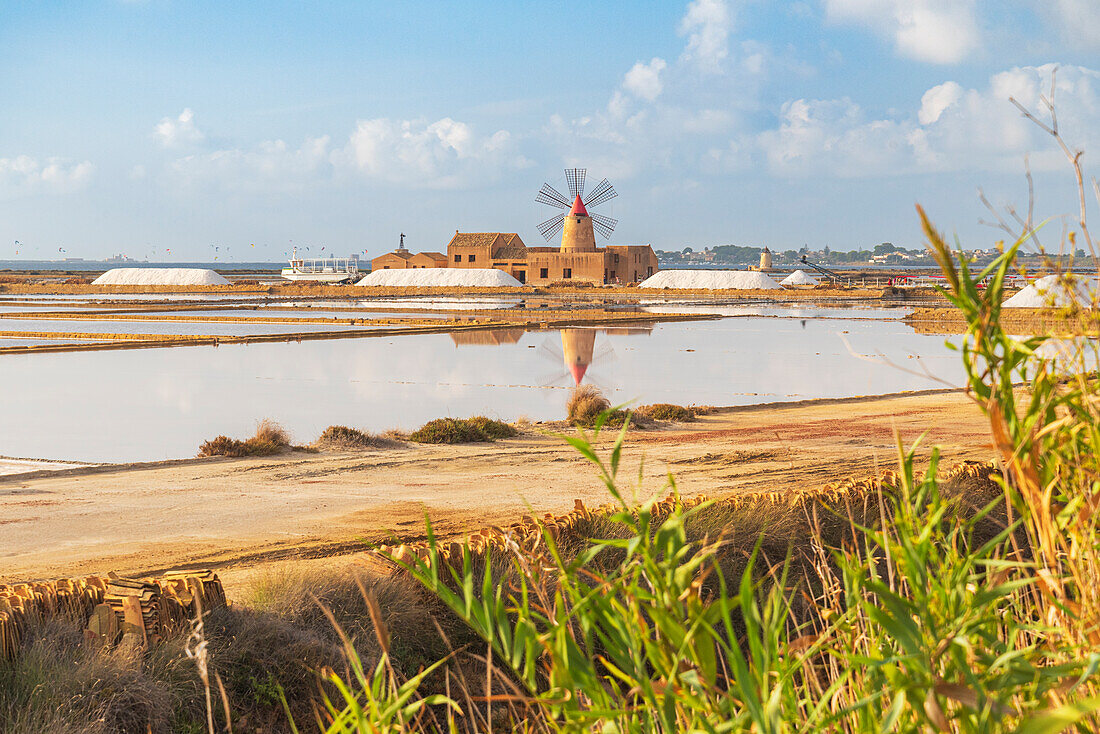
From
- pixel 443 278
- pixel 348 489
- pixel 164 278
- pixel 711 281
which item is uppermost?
pixel 164 278

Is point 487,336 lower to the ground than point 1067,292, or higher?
lower

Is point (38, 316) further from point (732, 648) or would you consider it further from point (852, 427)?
point (732, 648)

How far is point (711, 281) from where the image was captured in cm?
5322

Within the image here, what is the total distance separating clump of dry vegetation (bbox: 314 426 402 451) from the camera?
9.24m

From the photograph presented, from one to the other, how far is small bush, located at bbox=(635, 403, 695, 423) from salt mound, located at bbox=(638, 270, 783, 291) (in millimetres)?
→ 40538

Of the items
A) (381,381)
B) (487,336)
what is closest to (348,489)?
(381,381)

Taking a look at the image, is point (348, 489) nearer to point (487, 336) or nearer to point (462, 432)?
point (462, 432)

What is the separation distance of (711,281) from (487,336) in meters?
31.4

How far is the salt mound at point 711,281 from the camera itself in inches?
2048

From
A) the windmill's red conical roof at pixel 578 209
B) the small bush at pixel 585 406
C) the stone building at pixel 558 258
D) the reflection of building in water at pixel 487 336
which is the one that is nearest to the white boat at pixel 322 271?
the stone building at pixel 558 258

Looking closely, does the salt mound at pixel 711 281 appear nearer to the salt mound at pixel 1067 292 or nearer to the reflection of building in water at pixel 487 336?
the reflection of building in water at pixel 487 336

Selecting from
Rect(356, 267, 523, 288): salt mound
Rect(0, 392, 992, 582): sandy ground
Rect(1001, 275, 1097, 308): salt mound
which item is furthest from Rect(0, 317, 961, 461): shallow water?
Rect(356, 267, 523, 288): salt mound

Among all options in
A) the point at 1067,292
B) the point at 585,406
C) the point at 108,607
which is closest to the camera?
the point at 1067,292

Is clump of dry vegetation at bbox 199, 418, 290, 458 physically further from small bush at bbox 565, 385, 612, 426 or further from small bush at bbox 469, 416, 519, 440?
small bush at bbox 565, 385, 612, 426
